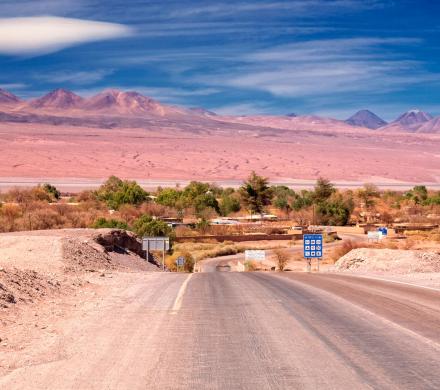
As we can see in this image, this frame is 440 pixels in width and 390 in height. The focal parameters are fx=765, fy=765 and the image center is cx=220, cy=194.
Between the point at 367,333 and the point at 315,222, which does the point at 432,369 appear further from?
the point at 315,222

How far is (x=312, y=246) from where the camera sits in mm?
38000

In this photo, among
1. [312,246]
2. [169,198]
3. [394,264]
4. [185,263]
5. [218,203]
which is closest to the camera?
[394,264]

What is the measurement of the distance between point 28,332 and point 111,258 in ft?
71.2

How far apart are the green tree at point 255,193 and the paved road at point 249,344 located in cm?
8678

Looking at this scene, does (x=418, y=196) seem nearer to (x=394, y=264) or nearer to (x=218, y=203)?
(x=218, y=203)

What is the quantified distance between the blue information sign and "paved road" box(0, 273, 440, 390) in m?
17.6

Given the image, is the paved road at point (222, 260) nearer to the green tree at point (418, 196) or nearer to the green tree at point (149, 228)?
the green tree at point (149, 228)

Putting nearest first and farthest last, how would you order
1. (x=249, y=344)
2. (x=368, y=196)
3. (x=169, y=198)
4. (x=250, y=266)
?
(x=249, y=344) < (x=250, y=266) < (x=169, y=198) < (x=368, y=196)

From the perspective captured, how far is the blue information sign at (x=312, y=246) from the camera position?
37.9 meters

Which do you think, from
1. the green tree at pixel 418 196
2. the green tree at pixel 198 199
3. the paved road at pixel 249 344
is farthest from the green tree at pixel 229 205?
the paved road at pixel 249 344

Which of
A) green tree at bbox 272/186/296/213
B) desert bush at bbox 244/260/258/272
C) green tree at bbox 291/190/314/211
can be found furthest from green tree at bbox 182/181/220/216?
desert bush at bbox 244/260/258/272

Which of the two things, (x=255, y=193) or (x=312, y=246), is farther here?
(x=255, y=193)

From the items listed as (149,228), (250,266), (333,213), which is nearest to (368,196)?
(333,213)

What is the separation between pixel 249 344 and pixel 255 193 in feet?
314
